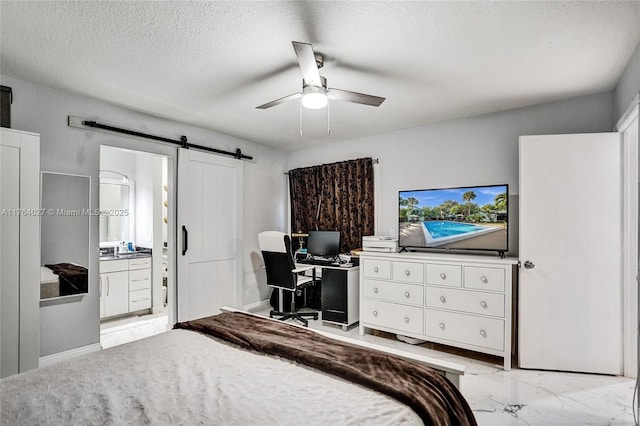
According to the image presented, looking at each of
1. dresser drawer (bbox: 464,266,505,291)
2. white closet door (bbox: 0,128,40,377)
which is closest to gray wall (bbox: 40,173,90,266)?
white closet door (bbox: 0,128,40,377)

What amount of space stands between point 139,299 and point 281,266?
6.77 feet

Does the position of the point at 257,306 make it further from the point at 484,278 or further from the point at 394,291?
the point at 484,278

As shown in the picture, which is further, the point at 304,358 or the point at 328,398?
the point at 304,358

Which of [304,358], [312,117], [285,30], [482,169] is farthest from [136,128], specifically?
[482,169]

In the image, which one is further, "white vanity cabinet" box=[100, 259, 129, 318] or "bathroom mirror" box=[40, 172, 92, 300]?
"white vanity cabinet" box=[100, 259, 129, 318]

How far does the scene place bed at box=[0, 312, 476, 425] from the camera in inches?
45.0

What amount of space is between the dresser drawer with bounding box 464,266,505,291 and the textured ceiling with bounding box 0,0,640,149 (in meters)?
1.59

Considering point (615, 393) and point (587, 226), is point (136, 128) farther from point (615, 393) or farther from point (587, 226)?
point (615, 393)

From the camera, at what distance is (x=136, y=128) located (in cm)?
339

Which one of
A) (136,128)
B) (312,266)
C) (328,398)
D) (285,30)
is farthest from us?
(312,266)

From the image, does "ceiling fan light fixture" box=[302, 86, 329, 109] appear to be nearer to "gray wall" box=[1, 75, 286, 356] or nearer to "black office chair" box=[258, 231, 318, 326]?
"black office chair" box=[258, 231, 318, 326]

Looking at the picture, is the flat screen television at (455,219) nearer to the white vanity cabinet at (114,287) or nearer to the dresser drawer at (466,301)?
the dresser drawer at (466,301)

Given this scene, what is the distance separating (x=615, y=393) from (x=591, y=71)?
2412 mm

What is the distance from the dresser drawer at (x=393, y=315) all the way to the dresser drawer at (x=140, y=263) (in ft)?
9.74
